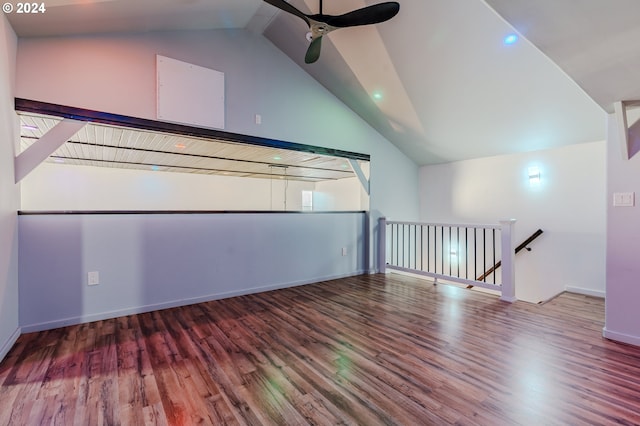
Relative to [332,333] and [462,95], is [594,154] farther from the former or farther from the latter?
[332,333]

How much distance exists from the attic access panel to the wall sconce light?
7.97 ft

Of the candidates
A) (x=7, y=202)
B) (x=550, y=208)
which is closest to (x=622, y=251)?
(x=550, y=208)

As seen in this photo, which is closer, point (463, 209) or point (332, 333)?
point (332, 333)

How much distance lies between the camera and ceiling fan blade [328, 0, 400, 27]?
229 centimetres

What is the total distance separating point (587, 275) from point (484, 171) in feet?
6.67

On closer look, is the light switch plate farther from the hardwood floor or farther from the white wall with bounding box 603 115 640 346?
the hardwood floor

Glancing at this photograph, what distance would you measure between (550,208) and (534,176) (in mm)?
511

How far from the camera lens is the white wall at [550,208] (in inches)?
152

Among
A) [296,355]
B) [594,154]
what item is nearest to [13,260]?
[296,355]

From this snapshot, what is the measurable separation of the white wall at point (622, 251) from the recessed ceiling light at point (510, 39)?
1107 millimetres

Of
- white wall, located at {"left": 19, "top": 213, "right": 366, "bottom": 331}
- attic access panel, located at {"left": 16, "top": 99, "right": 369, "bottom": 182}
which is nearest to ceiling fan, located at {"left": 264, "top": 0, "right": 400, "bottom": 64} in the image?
attic access panel, located at {"left": 16, "top": 99, "right": 369, "bottom": 182}

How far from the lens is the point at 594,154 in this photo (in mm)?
3846

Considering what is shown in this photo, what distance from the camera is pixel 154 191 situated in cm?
700

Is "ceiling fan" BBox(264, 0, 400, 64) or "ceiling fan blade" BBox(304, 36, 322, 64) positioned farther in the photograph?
"ceiling fan blade" BBox(304, 36, 322, 64)
